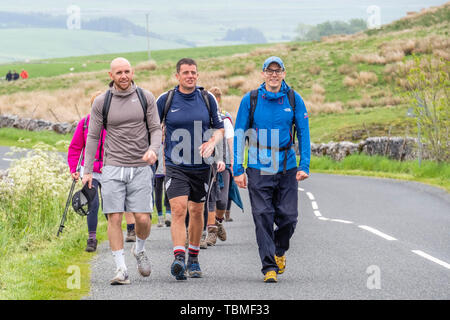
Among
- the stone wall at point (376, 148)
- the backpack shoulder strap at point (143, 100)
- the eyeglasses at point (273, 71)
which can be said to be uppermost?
the eyeglasses at point (273, 71)

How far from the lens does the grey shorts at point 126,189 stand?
24.6 feet

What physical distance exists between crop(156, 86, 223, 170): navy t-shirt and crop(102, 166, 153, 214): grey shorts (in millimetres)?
388

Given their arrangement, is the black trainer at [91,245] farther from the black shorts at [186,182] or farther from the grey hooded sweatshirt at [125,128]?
the grey hooded sweatshirt at [125,128]

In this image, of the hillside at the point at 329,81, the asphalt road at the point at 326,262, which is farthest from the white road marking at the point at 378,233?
the hillside at the point at 329,81

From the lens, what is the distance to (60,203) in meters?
13.7

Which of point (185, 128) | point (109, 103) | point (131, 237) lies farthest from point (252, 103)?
point (131, 237)

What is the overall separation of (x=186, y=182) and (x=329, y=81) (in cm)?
5031

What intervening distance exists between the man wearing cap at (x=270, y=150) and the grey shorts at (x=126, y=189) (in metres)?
0.97

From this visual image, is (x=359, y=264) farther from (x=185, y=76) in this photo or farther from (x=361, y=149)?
(x=361, y=149)

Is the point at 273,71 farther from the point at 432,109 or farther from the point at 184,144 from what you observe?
the point at 432,109

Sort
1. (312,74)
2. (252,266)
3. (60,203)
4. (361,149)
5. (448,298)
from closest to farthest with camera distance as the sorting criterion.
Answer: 1. (448,298)
2. (252,266)
3. (60,203)
4. (361,149)
5. (312,74)

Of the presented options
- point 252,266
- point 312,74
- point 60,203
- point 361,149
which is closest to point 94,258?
point 252,266

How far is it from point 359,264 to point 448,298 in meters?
2.16

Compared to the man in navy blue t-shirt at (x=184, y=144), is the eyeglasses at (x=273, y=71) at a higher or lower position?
higher
